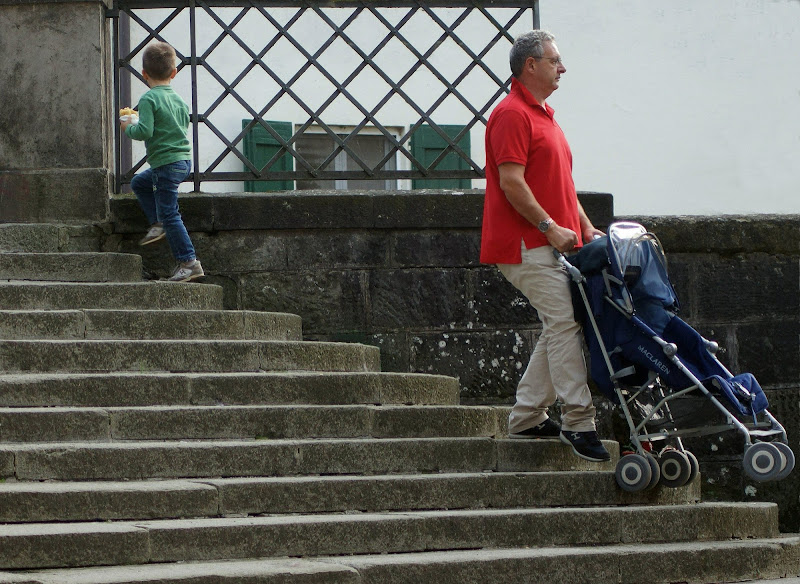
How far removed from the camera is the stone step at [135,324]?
228 inches

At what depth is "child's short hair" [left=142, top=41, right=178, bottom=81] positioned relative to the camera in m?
6.61

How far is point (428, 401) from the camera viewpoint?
5949 millimetres

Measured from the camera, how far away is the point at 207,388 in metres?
5.43

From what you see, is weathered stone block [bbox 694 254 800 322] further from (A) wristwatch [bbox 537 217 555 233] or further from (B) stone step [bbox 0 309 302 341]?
(B) stone step [bbox 0 309 302 341]

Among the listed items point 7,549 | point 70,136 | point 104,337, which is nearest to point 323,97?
point 70,136

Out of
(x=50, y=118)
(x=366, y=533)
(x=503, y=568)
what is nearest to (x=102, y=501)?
(x=366, y=533)

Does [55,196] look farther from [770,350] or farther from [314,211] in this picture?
[770,350]

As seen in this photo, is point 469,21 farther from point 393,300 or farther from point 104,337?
point 104,337

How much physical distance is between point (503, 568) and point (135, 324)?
2.32 m

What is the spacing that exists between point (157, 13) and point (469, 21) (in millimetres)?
3132

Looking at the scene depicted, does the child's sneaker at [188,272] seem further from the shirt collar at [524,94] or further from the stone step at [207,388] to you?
the shirt collar at [524,94]

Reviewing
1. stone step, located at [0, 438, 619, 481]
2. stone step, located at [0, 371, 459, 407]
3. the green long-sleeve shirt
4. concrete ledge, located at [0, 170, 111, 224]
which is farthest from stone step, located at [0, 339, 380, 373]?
concrete ledge, located at [0, 170, 111, 224]

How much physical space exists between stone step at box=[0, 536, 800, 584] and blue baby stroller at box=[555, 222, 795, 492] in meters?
0.38

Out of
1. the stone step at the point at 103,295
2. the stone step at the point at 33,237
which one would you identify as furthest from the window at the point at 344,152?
the stone step at the point at 103,295
